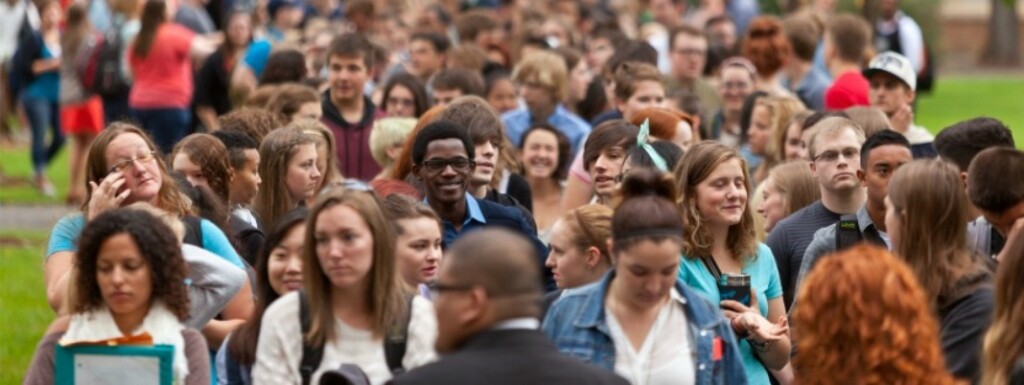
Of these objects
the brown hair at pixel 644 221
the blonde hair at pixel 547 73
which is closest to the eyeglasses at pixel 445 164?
the brown hair at pixel 644 221

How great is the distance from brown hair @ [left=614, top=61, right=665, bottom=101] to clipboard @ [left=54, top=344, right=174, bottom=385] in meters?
6.77

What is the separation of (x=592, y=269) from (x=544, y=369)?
7.75ft

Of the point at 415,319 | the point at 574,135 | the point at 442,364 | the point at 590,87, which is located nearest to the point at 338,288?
the point at 415,319

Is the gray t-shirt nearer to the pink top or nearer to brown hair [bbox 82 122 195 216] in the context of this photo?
brown hair [bbox 82 122 195 216]

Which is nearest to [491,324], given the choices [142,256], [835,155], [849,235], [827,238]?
[142,256]

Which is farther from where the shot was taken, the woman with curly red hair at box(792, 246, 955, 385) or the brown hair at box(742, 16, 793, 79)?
the brown hair at box(742, 16, 793, 79)

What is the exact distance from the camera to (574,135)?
1426cm

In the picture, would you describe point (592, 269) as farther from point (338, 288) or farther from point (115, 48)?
point (115, 48)

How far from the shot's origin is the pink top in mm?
18656

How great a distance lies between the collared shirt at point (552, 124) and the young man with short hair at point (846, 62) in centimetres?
182

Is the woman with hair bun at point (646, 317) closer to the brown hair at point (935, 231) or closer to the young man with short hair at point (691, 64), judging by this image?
the brown hair at point (935, 231)

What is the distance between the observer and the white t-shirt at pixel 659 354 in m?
6.53

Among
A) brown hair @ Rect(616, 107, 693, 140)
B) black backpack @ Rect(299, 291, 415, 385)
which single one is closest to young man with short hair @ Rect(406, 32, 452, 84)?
brown hair @ Rect(616, 107, 693, 140)

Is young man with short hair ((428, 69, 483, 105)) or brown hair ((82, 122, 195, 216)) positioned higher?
young man with short hair ((428, 69, 483, 105))
